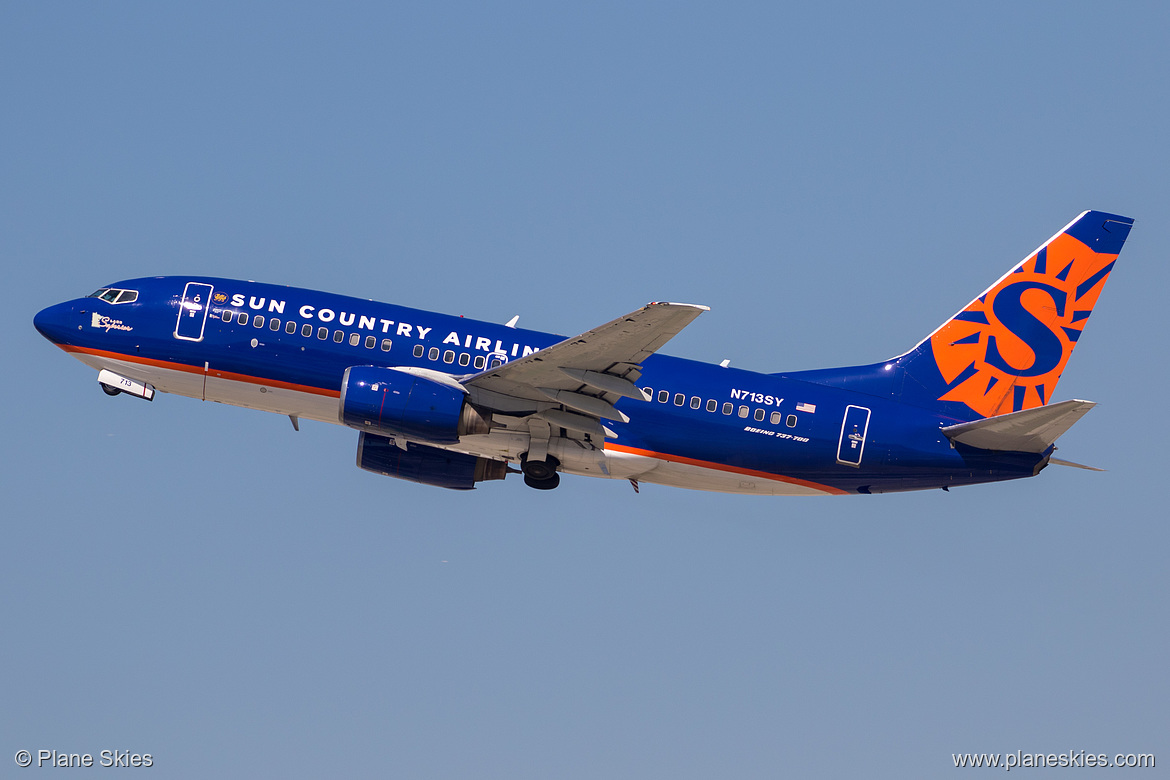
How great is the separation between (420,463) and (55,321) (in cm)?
1244

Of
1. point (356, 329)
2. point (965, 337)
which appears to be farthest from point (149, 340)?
point (965, 337)

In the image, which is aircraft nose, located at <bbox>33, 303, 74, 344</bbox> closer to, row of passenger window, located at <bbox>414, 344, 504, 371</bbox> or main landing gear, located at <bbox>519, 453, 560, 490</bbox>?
row of passenger window, located at <bbox>414, 344, 504, 371</bbox>

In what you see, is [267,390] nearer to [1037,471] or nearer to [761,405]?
[761,405]

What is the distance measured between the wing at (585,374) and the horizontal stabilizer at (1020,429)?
33.3 feet

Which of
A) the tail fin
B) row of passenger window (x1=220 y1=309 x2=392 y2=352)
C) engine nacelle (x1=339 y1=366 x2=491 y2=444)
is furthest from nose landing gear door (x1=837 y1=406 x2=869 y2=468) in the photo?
row of passenger window (x1=220 y1=309 x2=392 y2=352)

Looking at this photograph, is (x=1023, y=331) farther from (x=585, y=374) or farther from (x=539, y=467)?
(x=539, y=467)

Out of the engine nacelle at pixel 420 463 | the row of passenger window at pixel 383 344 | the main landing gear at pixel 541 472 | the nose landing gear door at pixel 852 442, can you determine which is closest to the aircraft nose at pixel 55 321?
the row of passenger window at pixel 383 344

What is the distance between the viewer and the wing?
36281mm

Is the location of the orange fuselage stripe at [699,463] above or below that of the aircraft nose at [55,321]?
below

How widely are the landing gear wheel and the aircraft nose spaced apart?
50.7 ft

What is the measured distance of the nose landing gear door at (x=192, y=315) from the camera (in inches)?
1681

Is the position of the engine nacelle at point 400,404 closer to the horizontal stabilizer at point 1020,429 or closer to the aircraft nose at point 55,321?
the aircraft nose at point 55,321

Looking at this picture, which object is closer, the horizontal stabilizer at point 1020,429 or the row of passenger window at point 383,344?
the horizontal stabilizer at point 1020,429

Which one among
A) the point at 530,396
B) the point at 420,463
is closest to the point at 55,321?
the point at 420,463
